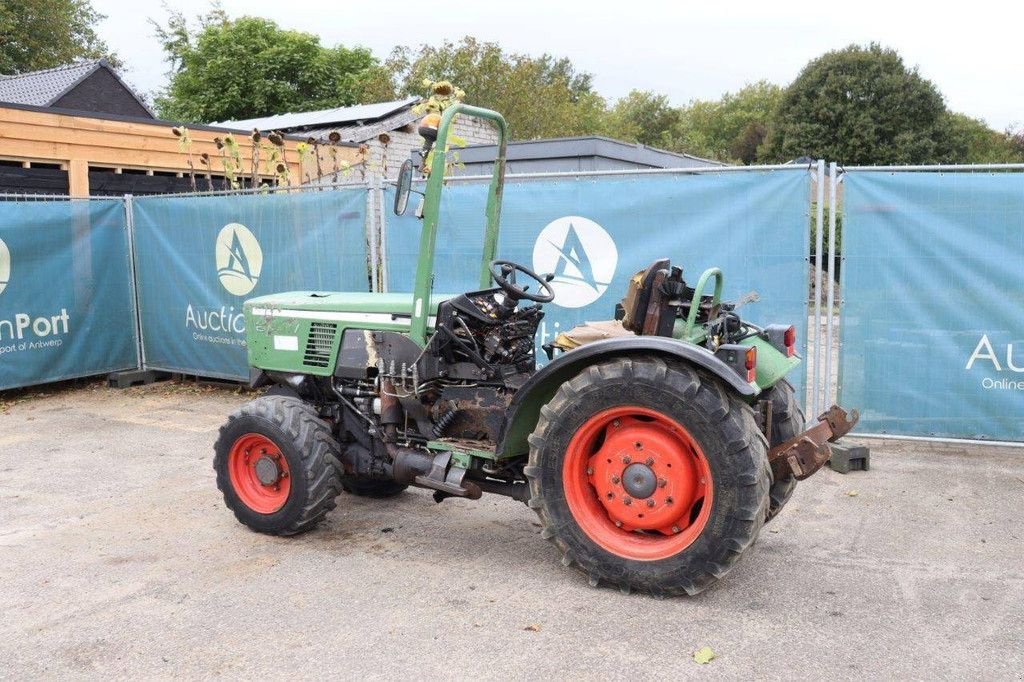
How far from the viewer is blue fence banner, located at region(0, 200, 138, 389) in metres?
9.12

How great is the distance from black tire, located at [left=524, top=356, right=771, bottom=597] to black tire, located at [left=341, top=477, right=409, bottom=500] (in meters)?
1.73

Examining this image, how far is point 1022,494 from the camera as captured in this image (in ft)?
18.5

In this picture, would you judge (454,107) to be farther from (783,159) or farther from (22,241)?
(783,159)

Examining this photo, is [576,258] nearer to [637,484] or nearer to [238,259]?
[637,484]

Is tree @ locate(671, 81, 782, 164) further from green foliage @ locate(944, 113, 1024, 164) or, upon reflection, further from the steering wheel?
the steering wheel

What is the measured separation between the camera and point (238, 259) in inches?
358

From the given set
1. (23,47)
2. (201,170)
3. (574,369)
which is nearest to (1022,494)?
(574,369)

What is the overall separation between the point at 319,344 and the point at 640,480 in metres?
2.17

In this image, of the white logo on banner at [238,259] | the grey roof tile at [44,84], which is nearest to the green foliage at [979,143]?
the grey roof tile at [44,84]

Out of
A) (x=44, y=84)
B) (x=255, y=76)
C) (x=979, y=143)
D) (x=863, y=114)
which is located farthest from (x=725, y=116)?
(x=44, y=84)

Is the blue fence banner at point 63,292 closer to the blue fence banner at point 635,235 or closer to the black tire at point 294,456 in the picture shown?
the blue fence banner at point 635,235

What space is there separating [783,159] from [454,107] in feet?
114

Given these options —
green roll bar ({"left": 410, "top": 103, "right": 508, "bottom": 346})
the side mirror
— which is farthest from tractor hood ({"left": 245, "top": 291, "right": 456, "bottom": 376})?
the side mirror

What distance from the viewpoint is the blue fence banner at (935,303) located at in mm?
6145
